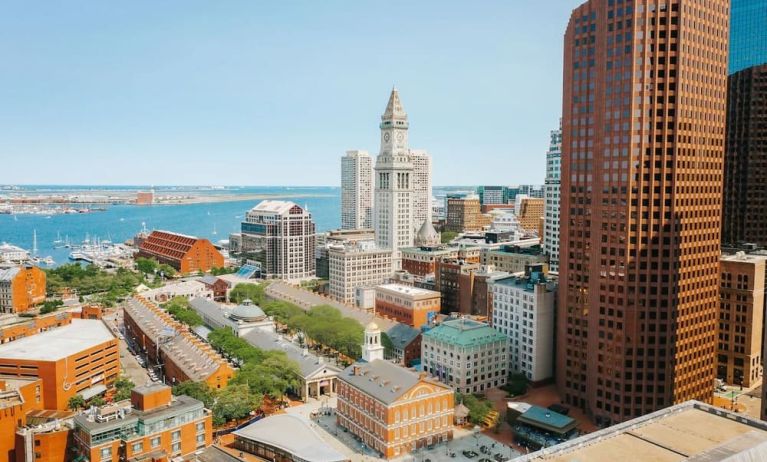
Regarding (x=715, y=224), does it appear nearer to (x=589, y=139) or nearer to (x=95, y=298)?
(x=589, y=139)

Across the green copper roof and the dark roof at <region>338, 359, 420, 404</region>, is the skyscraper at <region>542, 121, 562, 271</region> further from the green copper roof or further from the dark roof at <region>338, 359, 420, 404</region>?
the dark roof at <region>338, 359, 420, 404</region>

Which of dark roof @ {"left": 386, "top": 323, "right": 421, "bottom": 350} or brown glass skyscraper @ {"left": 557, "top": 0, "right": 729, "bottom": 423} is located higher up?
brown glass skyscraper @ {"left": 557, "top": 0, "right": 729, "bottom": 423}

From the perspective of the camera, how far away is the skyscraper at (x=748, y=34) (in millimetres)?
188500

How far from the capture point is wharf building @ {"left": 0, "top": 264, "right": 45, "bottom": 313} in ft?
556

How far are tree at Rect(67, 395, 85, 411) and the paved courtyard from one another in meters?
35.1

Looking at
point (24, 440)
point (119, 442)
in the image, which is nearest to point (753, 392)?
point (119, 442)

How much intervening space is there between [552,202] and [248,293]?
83407 mm

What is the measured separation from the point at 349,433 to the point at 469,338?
28.3m

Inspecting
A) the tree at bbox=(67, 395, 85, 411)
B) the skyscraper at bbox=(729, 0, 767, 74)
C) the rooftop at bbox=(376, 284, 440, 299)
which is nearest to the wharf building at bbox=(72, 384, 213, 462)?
the tree at bbox=(67, 395, 85, 411)

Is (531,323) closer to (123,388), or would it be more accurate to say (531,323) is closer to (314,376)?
(314,376)

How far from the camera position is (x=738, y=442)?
46406 mm

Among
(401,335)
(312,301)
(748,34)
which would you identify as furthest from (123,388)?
(748,34)

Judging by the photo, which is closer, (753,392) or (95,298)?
(753,392)

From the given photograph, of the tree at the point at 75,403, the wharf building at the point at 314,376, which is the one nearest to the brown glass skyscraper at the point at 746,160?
the wharf building at the point at 314,376
